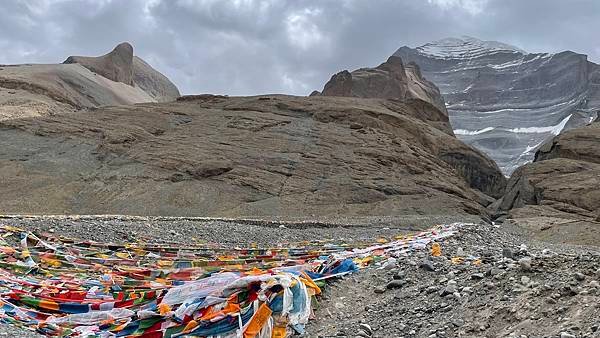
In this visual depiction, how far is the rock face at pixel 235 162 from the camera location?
1131 inches

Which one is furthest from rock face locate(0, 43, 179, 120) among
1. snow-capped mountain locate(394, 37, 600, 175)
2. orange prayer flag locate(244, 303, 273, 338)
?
snow-capped mountain locate(394, 37, 600, 175)

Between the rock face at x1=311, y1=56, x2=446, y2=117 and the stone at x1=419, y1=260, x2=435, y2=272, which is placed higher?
the rock face at x1=311, y1=56, x2=446, y2=117

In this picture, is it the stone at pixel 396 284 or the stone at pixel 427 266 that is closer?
the stone at pixel 396 284

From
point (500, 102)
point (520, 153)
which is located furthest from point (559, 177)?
point (500, 102)

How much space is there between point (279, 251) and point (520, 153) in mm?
132377

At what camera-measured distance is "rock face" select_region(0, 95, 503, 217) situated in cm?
2872

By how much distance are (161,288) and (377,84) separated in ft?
252

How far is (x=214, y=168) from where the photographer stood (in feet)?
108

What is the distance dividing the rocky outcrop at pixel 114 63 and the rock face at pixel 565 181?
8388 centimetres

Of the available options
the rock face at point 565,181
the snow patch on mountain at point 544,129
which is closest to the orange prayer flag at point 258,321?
the rock face at point 565,181

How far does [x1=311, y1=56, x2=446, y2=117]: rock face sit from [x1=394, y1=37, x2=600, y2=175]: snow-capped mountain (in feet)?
154

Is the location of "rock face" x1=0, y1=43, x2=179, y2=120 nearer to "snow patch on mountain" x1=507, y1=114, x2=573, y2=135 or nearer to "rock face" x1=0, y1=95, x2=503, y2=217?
"rock face" x1=0, y1=95, x2=503, y2=217

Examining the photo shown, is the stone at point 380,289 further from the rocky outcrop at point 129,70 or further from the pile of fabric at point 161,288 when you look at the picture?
the rocky outcrop at point 129,70

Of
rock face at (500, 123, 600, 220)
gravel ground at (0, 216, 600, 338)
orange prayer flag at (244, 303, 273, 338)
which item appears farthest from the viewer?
rock face at (500, 123, 600, 220)
